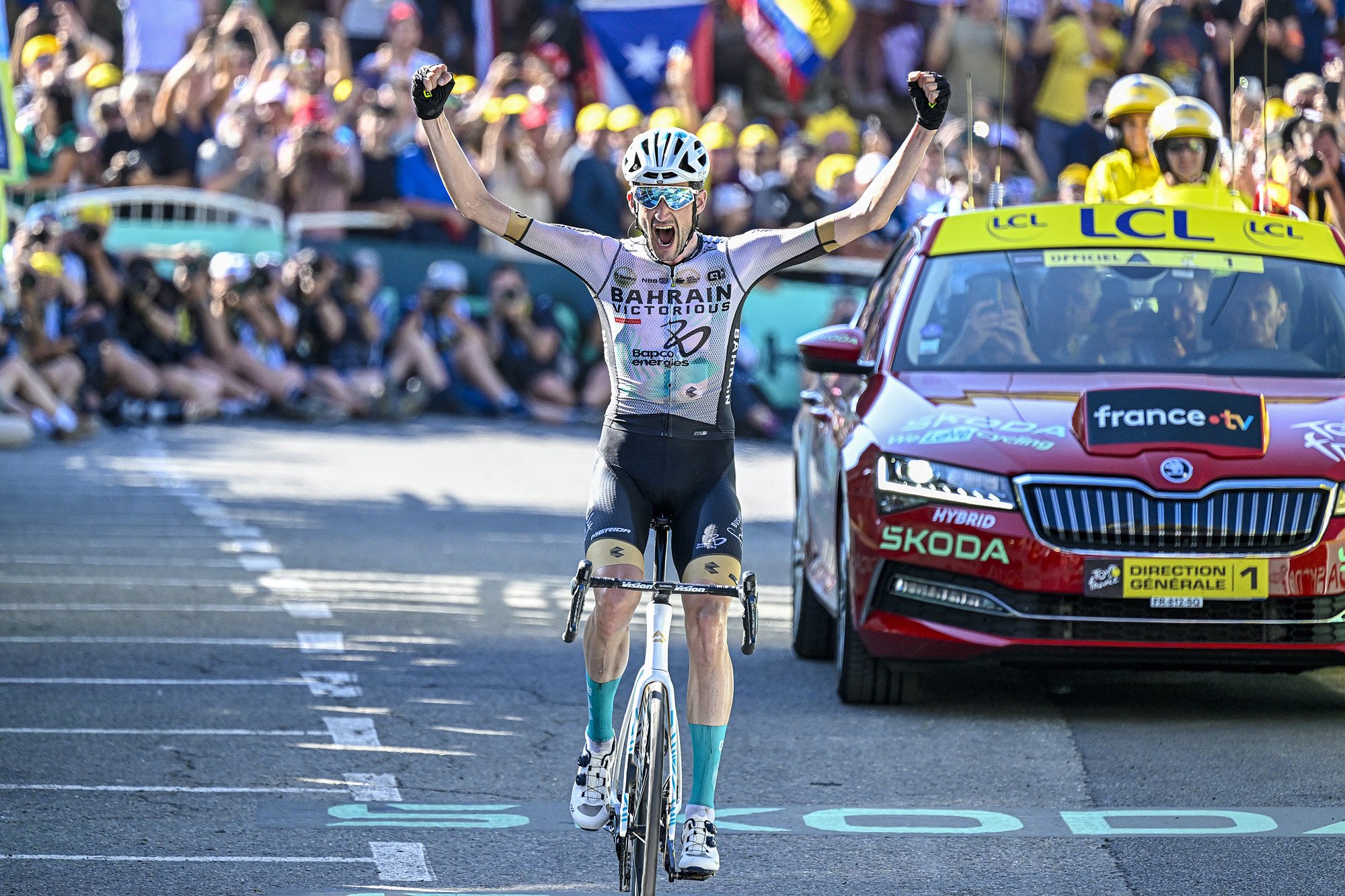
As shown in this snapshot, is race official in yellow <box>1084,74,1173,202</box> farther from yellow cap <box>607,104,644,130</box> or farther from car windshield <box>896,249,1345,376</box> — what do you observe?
yellow cap <box>607,104,644,130</box>

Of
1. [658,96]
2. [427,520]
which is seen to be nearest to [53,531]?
[427,520]

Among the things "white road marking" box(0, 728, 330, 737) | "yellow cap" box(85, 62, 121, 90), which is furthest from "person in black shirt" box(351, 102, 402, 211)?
"white road marking" box(0, 728, 330, 737)

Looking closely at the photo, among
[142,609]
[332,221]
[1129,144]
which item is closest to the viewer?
[142,609]

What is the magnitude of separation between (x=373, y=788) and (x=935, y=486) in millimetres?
2371

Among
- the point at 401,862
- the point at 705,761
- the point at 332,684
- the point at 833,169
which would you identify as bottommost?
the point at 332,684

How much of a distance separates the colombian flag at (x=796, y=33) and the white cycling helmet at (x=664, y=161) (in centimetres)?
1611

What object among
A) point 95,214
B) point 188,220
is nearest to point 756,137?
point 188,220

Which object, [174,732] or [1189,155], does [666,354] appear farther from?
[1189,155]

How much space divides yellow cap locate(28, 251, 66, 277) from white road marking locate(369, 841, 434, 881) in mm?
12098

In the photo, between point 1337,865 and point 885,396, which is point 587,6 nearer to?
point 885,396

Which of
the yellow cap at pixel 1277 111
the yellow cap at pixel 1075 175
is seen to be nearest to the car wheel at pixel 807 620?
the yellow cap at pixel 1277 111

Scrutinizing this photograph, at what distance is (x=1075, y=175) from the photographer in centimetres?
1850

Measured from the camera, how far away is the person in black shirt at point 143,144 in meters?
19.2

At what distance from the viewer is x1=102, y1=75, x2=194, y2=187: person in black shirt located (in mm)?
19156
